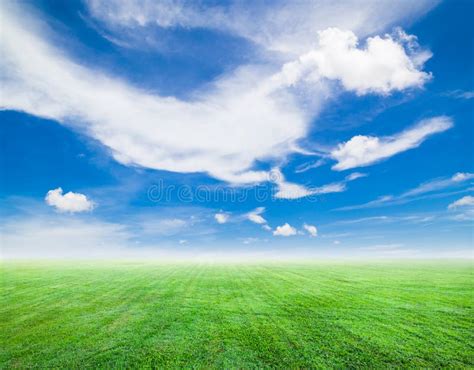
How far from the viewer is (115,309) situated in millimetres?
18047

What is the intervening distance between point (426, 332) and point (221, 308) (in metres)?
11.2

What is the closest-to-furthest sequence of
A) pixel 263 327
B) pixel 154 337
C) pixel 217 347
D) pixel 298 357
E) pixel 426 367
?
1. pixel 426 367
2. pixel 298 357
3. pixel 217 347
4. pixel 154 337
5. pixel 263 327

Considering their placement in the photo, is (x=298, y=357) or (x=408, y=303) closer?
(x=298, y=357)

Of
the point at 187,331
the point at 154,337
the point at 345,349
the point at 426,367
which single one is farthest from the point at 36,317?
the point at 426,367

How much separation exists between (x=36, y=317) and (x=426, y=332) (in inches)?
810

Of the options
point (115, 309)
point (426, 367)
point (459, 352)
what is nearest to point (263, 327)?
point (426, 367)

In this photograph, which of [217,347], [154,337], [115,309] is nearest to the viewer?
[217,347]

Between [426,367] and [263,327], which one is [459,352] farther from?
[263,327]

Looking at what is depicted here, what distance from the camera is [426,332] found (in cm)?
1285

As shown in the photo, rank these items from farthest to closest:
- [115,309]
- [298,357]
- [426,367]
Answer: [115,309]
[298,357]
[426,367]

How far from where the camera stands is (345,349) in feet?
36.2

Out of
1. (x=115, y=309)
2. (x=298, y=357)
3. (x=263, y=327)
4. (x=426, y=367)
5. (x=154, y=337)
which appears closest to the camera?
(x=426, y=367)

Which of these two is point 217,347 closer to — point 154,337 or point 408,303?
point 154,337

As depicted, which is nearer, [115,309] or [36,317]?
[36,317]
